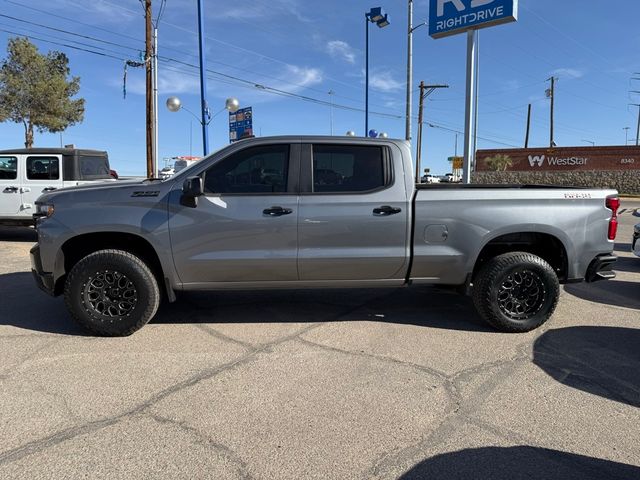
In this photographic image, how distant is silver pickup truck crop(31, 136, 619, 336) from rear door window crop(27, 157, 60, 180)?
6.90m

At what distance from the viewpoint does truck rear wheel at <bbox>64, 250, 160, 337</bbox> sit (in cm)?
448

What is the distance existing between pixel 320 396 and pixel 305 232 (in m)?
1.67

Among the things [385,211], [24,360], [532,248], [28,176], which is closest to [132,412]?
[24,360]

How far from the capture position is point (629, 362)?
4105mm

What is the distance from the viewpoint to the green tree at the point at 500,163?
46688 millimetres

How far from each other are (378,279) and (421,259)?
47 centimetres

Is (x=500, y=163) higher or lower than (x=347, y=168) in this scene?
higher

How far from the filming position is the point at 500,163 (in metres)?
46.7

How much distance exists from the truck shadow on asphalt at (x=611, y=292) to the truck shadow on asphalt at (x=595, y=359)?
4.22 ft

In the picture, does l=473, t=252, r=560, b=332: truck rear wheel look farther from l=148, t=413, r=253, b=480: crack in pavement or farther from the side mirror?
l=148, t=413, r=253, b=480: crack in pavement

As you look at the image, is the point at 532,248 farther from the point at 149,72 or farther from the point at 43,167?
the point at 149,72

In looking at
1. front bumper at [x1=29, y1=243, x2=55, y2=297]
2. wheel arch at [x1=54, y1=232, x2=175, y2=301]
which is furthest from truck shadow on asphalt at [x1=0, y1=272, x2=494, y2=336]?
wheel arch at [x1=54, y1=232, x2=175, y2=301]

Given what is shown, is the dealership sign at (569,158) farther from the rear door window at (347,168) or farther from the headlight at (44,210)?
the headlight at (44,210)

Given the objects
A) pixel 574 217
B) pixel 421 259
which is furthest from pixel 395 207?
pixel 574 217
